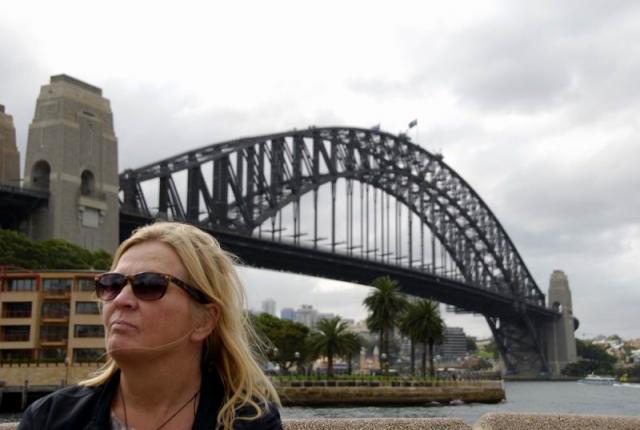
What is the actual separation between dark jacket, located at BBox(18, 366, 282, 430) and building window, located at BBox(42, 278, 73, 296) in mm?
55895

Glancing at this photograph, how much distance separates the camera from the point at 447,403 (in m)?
65.9

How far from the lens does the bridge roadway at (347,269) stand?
3428 inches

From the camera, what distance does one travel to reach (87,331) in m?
56.2

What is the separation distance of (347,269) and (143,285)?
100 metres

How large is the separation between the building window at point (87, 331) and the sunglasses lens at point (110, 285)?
5505 centimetres

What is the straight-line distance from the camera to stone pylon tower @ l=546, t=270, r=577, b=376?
14588 centimetres

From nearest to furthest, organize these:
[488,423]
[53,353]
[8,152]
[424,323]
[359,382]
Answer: [488,423], [53,353], [359,382], [8,152], [424,323]

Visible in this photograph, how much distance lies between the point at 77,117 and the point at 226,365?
68.1 meters

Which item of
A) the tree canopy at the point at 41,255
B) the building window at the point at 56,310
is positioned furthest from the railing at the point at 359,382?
the tree canopy at the point at 41,255

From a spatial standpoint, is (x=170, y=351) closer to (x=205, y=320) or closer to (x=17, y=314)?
(x=205, y=320)

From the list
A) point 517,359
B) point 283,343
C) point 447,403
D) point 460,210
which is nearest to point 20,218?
point 283,343

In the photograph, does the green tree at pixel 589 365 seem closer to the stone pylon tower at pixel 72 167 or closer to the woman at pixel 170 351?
the stone pylon tower at pixel 72 167

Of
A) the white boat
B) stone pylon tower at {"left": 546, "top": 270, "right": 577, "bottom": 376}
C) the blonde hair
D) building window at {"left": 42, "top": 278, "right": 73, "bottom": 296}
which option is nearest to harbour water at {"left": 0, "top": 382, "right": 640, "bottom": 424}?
building window at {"left": 42, "top": 278, "right": 73, "bottom": 296}

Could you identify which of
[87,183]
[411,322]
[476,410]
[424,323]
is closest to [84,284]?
[87,183]
